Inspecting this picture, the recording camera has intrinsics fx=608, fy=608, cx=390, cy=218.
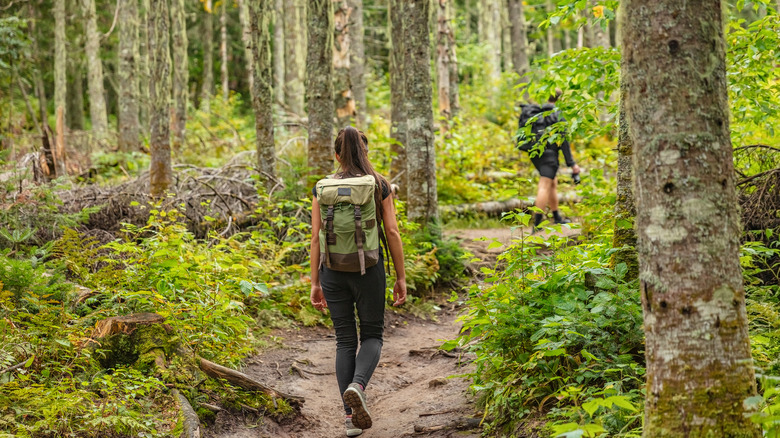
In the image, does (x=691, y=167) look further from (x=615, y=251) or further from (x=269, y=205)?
(x=269, y=205)

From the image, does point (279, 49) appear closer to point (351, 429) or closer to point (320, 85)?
point (320, 85)

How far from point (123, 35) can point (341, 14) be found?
23.9ft

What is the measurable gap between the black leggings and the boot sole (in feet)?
0.62

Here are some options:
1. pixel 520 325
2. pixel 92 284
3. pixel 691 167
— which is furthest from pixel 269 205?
pixel 691 167

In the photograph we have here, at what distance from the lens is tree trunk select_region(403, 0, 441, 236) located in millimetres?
9125

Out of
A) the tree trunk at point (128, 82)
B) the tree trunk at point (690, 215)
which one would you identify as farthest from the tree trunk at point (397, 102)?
the tree trunk at point (128, 82)

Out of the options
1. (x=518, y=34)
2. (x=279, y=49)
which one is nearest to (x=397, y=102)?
(x=518, y=34)

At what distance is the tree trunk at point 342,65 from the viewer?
41.7 ft

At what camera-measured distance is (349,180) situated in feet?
15.2

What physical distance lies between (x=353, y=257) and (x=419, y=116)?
16.4ft

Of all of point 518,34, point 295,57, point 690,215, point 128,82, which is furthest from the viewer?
point 295,57

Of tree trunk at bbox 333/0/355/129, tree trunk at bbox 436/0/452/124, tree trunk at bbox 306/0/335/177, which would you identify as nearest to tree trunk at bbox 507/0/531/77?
tree trunk at bbox 436/0/452/124

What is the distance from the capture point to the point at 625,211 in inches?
189

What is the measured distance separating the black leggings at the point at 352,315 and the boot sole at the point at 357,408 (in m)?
0.19
